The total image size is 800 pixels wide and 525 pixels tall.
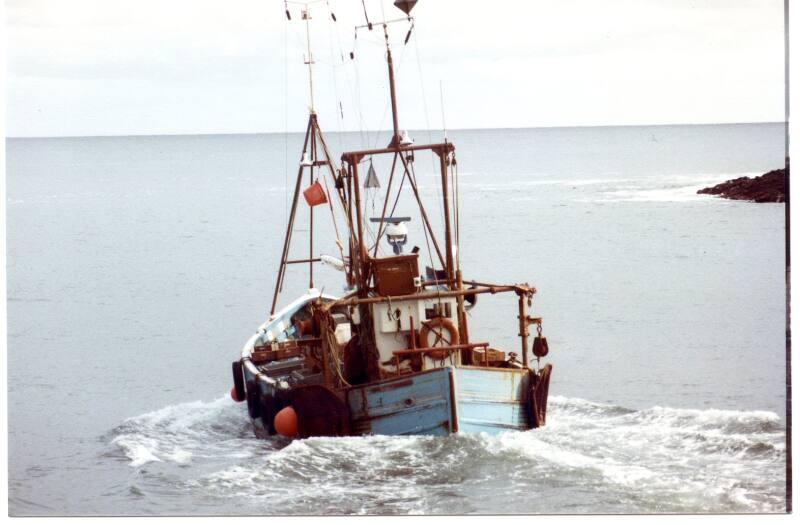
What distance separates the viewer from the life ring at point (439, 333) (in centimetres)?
1480

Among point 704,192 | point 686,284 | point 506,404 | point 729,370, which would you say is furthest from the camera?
point 704,192

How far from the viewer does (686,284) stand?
26875 millimetres

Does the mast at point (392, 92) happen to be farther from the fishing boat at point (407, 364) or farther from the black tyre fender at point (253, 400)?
the black tyre fender at point (253, 400)

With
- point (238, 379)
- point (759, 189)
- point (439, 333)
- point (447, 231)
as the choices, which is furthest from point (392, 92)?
point (759, 189)

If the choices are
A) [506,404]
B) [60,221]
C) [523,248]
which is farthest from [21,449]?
[60,221]

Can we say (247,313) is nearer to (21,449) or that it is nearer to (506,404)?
(21,449)

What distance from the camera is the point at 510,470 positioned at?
563 inches

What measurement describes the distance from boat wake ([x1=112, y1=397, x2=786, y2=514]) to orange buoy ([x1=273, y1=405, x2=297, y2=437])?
174 mm

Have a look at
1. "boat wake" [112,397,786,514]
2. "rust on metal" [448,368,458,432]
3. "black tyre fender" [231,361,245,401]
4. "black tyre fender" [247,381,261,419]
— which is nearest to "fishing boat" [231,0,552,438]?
"rust on metal" [448,368,458,432]

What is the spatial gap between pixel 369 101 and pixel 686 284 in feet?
33.9

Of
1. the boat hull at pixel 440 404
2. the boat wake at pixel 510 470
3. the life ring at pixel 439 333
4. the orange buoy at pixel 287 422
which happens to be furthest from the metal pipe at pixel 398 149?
the boat wake at pixel 510 470

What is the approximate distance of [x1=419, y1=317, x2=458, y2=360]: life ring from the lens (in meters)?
14.8

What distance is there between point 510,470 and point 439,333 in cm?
190

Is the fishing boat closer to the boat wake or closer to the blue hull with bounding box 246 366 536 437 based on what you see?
the blue hull with bounding box 246 366 536 437
